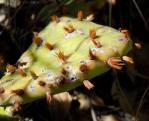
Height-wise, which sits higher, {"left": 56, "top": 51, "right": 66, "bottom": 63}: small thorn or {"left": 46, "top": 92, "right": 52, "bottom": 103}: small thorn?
{"left": 56, "top": 51, "right": 66, "bottom": 63}: small thorn

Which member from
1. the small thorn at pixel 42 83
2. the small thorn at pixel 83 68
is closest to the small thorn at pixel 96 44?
the small thorn at pixel 83 68

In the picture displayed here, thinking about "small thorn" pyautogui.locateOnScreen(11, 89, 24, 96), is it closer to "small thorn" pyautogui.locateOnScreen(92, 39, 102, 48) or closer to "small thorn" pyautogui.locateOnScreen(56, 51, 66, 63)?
"small thorn" pyautogui.locateOnScreen(56, 51, 66, 63)

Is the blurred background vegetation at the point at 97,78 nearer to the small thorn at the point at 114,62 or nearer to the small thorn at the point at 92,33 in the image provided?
the small thorn at the point at 92,33

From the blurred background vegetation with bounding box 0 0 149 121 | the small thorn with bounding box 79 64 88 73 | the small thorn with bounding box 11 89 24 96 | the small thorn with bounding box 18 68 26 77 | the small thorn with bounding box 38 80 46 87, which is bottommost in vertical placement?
the blurred background vegetation with bounding box 0 0 149 121

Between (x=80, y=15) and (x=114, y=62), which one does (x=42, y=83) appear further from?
(x=80, y=15)

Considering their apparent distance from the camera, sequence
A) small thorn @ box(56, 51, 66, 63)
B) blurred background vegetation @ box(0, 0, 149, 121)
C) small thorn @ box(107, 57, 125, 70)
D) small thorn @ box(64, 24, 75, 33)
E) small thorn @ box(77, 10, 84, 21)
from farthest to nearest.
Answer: blurred background vegetation @ box(0, 0, 149, 121)
small thorn @ box(77, 10, 84, 21)
small thorn @ box(64, 24, 75, 33)
small thorn @ box(56, 51, 66, 63)
small thorn @ box(107, 57, 125, 70)

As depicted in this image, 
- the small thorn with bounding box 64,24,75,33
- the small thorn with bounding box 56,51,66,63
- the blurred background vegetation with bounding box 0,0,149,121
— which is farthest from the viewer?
the blurred background vegetation with bounding box 0,0,149,121

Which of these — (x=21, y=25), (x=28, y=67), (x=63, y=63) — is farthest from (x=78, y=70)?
(x=21, y=25)

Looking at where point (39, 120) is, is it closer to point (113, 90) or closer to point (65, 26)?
point (113, 90)

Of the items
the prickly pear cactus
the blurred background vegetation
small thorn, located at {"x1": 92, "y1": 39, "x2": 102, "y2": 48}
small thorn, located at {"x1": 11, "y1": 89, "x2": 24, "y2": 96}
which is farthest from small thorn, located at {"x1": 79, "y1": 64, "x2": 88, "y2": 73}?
the blurred background vegetation
